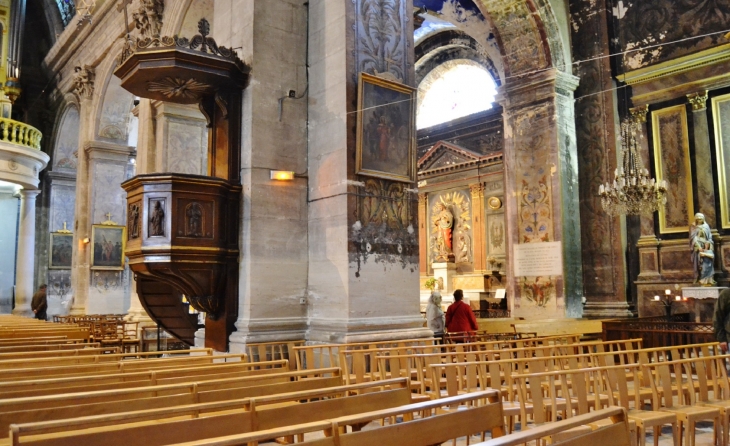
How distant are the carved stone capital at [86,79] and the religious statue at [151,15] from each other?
4965mm

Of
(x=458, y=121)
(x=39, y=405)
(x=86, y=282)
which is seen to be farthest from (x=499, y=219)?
(x=39, y=405)

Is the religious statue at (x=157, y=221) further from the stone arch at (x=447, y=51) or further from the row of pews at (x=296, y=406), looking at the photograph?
the stone arch at (x=447, y=51)

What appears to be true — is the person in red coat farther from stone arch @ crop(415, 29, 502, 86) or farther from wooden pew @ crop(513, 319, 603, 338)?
stone arch @ crop(415, 29, 502, 86)

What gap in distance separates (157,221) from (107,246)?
10.2 meters

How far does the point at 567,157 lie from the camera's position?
12.2 metres

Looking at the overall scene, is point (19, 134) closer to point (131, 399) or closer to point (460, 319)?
point (460, 319)

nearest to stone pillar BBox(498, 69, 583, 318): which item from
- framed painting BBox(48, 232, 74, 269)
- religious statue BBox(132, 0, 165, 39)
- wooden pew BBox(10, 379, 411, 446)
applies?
religious statue BBox(132, 0, 165, 39)

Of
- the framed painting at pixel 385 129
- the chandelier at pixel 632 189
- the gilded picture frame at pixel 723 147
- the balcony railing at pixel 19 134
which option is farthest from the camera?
the balcony railing at pixel 19 134

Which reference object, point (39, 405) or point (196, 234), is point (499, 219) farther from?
point (39, 405)

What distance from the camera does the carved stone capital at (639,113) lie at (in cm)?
1188

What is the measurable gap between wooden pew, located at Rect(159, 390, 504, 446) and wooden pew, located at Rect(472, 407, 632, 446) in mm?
328

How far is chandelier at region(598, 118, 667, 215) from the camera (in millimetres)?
10625

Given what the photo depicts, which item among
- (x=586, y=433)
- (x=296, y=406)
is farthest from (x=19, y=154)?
(x=586, y=433)

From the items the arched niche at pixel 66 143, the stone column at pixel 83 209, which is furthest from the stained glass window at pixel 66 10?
the stone column at pixel 83 209
